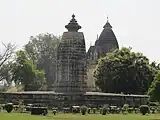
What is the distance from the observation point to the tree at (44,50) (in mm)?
90625

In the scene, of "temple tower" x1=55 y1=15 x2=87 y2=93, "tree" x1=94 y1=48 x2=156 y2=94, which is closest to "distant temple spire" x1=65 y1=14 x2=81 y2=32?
"temple tower" x1=55 y1=15 x2=87 y2=93

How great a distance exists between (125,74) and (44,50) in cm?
3056

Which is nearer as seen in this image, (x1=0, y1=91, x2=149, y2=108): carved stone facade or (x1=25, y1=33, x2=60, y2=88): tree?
(x1=0, y1=91, x2=149, y2=108): carved stone facade

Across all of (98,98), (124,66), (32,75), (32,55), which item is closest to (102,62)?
(124,66)

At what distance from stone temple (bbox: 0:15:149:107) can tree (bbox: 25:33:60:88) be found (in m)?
33.8

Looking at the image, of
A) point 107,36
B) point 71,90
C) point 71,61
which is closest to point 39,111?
point 71,90

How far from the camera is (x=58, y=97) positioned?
50781mm

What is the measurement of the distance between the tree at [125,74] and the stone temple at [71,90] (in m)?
8.79

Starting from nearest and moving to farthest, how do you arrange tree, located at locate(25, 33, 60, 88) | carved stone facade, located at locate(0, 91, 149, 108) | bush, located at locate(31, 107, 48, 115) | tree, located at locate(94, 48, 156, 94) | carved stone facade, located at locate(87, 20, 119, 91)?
1. bush, located at locate(31, 107, 48, 115)
2. carved stone facade, located at locate(0, 91, 149, 108)
3. tree, located at locate(94, 48, 156, 94)
4. carved stone facade, located at locate(87, 20, 119, 91)
5. tree, located at locate(25, 33, 60, 88)

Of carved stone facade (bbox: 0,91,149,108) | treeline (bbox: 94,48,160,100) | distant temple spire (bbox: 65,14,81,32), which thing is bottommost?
carved stone facade (bbox: 0,91,149,108)

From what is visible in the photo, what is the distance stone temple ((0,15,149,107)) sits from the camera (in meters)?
51.0

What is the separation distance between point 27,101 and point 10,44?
892 inches

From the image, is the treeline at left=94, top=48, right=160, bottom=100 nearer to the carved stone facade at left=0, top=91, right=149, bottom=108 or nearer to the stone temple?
the stone temple

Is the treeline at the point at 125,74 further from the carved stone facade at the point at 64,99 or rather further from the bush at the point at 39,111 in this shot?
the bush at the point at 39,111
